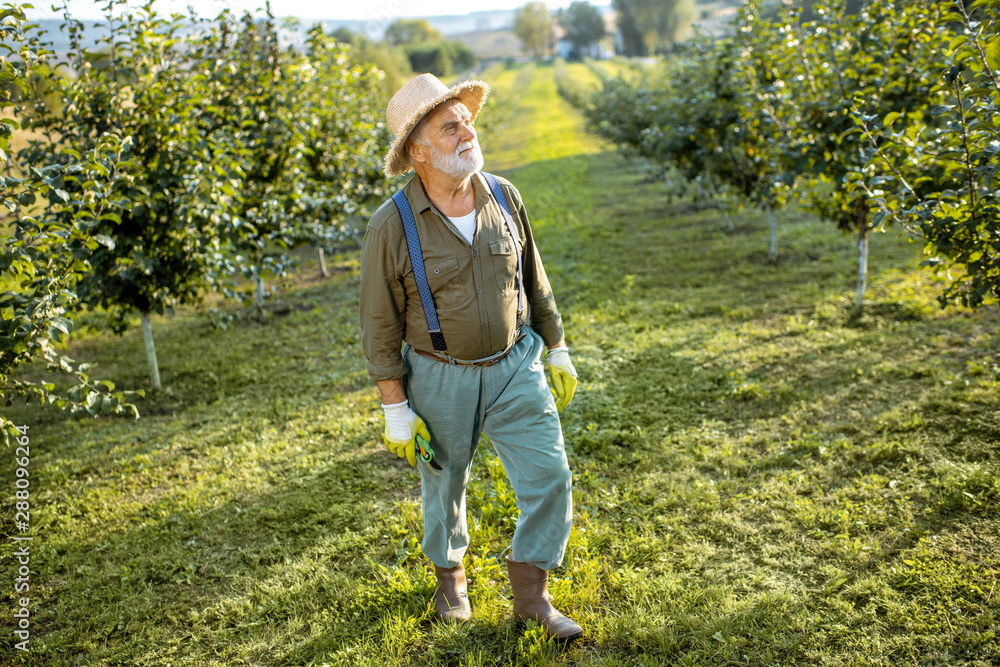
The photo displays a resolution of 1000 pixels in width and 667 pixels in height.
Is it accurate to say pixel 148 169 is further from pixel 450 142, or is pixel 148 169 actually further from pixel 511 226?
pixel 511 226

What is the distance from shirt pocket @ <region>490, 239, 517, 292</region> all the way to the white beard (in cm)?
30

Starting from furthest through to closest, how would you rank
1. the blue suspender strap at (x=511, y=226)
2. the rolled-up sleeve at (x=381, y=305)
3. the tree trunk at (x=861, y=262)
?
1. the tree trunk at (x=861, y=262)
2. the blue suspender strap at (x=511, y=226)
3. the rolled-up sleeve at (x=381, y=305)

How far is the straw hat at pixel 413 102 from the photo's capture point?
2520 millimetres

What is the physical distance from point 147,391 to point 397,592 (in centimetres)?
429

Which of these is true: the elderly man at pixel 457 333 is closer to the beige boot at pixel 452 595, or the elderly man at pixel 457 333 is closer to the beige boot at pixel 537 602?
the beige boot at pixel 537 602

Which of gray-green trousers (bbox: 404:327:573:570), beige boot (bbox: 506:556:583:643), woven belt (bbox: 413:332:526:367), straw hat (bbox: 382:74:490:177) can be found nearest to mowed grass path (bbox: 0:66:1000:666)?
beige boot (bbox: 506:556:583:643)

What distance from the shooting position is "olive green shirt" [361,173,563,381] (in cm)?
252

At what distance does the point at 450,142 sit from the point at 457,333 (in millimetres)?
768

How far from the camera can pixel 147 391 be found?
20.3ft

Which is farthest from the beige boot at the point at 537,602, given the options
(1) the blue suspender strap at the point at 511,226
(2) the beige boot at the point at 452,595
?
(1) the blue suspender strap at the point at 511,226

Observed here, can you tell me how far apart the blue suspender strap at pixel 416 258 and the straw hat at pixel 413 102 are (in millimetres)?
225

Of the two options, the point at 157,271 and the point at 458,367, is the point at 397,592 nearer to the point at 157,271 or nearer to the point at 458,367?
the point at 458,367

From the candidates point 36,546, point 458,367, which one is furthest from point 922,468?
point 36,546

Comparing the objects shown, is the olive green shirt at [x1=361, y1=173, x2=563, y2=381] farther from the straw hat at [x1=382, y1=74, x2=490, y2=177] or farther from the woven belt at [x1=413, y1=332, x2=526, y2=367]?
the straw hat at [x1=382, y1=74, x2=490, y2=177]
